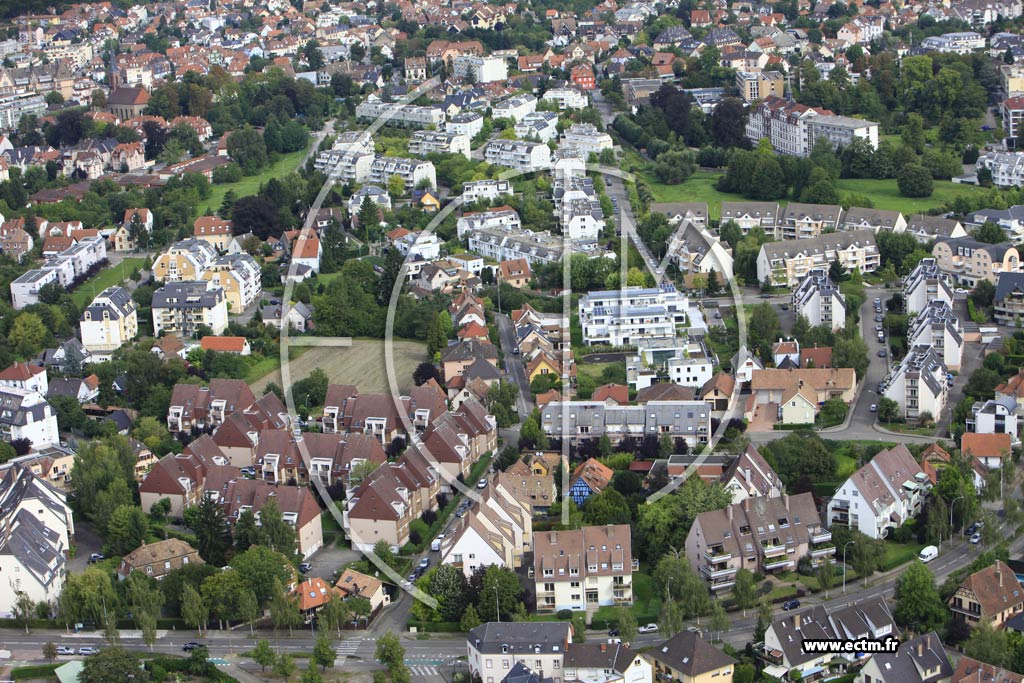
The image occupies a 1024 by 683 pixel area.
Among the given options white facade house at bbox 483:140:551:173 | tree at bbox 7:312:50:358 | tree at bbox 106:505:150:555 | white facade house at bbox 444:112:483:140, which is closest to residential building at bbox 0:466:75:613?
tree at bbox 106:505:150:555

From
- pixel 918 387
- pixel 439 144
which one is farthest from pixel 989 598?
pixel 439 144

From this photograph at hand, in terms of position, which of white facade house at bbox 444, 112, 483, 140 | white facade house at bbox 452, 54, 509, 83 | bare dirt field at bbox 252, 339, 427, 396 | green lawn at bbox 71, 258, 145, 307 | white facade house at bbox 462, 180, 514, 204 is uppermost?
bare dirt field at bbox 252, 339, 427, 396

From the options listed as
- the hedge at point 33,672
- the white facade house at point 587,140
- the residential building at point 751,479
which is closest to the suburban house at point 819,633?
the residential building at point 751,479

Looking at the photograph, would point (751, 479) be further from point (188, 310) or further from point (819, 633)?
point (188, 310)

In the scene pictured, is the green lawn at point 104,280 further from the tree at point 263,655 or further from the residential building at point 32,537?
the tree at point 263,655

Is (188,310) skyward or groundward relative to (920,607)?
groundward

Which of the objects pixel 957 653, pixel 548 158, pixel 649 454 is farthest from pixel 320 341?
pixel 957 653

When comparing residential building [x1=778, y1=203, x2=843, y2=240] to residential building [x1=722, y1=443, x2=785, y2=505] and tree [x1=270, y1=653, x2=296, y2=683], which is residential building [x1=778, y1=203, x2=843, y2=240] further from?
tree [x1=270, y1=653, x2=296, y2=683]

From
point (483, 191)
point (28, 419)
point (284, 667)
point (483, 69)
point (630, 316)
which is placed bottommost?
point (483, 69)
